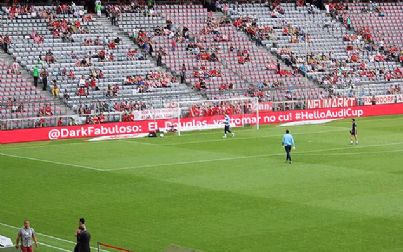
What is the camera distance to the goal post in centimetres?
6700

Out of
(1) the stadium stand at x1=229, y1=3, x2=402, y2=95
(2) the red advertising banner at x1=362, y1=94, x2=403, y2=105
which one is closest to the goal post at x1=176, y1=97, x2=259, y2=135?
(1) the stadium stand at x1=229, y1=3, x2=402, y2=95

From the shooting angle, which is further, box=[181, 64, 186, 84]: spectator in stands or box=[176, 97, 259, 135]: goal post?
box=[181, 64, 186, 84]: spectator in stands

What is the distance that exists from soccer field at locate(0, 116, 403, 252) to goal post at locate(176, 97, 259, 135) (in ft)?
21.5

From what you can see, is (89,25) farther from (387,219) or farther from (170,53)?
(387,219)

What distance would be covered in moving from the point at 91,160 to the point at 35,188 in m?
9.97

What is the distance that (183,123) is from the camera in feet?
219

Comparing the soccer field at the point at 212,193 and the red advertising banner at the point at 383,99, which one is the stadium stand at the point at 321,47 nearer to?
the red advertising banner at the point at 383,99

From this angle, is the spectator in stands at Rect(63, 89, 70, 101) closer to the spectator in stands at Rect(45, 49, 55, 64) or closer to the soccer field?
the spectator in stands at Rect(45, 49, 55, 64)

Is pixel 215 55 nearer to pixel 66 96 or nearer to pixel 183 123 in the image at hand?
pixel 183 123

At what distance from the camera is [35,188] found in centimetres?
4100

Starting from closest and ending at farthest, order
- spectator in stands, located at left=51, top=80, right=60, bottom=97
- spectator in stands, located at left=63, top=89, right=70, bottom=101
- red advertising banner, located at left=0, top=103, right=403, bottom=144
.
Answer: red advertising banner, located at left=0, top=103, right=403, bottom=144, spectator in stands, located at left=63, top=89, right=70, bottom=101, spectator in stands, located at left=51, top=80, right=60, bottom=97

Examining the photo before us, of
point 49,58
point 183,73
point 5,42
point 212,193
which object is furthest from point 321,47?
point 212,193

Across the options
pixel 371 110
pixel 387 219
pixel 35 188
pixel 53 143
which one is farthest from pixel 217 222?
pixel 371 110

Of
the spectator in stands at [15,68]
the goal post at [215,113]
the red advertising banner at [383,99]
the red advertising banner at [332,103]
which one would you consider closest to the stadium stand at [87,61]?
the spectator in stands at [15,68]
